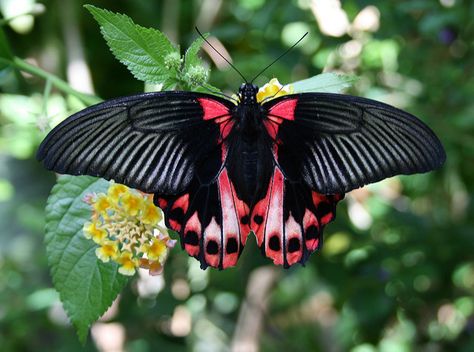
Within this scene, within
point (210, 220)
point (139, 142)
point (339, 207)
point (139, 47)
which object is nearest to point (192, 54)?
point (139, 47)

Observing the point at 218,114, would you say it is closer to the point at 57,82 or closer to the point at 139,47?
the point at 139,47

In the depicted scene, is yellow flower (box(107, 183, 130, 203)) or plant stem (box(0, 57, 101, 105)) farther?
plant stem (box(0, 57, 101, 105))

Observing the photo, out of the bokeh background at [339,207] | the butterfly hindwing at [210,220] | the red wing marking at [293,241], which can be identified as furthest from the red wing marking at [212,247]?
the bokeh background at [339,207]

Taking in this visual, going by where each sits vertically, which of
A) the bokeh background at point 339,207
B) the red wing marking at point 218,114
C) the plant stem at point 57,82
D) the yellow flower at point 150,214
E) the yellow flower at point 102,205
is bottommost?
the bokeh background at point 339,207

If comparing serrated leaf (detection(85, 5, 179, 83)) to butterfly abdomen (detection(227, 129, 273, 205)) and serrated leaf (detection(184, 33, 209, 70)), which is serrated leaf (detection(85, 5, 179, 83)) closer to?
serrated leaf (detection(184, 33, 209, 70))

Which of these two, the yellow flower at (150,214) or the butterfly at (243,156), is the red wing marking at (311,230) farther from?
the yellow flower at (150,214)

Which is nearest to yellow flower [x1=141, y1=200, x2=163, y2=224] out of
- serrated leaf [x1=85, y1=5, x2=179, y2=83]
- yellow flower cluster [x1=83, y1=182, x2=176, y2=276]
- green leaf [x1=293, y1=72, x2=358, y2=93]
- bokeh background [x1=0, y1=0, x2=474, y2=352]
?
yellow flower cluster [x1=83, y1=182, x2=176, y2=276]
